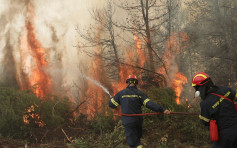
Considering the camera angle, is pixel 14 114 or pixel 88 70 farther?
pixel 88 70

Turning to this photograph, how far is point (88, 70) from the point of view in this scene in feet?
54.0

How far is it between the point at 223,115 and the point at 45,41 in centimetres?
1412

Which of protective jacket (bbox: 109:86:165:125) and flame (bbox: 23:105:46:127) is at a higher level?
protective jacket (bbox: 109:86:165:125)

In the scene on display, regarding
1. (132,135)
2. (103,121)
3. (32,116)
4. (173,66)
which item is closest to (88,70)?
(173,66)

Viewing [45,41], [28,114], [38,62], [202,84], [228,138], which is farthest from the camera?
[45,41]

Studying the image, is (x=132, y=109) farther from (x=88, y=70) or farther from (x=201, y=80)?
(x=88, y=70)

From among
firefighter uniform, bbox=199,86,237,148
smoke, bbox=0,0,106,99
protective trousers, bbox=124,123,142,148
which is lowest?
protective trousers, bbox=124,123,142,148

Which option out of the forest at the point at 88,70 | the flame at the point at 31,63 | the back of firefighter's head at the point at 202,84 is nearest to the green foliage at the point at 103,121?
the forest at the point at 88,70

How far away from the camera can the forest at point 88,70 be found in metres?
8.72

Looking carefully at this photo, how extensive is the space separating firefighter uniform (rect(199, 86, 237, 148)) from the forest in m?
3.76

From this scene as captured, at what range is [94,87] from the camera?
15250 millimetres

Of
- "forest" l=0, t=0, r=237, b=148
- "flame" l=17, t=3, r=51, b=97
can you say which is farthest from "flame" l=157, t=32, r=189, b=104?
"flame" l=17, t=3, r=51, b=97

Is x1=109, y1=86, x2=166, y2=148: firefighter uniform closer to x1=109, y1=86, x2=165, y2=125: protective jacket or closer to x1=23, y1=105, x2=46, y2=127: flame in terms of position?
x1=109, y1=86, x2=165, y2=125: protective jacket

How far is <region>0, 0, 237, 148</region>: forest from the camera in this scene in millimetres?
8719
